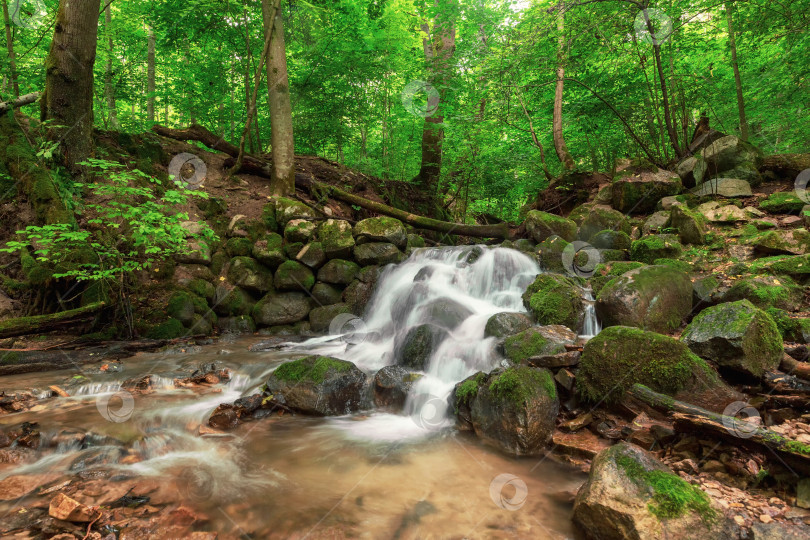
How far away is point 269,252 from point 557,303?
5.76 meters

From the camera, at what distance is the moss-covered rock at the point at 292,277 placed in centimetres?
764

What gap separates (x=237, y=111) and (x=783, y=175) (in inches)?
604

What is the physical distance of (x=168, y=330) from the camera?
6344 mm

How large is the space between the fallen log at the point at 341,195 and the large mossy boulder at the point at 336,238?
5.30 ft

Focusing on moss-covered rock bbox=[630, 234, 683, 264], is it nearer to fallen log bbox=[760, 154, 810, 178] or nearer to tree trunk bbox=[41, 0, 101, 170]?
fallen log bbox=[760, 154, 810, 178]

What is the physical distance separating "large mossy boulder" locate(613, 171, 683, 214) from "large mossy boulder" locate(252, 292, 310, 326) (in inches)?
301

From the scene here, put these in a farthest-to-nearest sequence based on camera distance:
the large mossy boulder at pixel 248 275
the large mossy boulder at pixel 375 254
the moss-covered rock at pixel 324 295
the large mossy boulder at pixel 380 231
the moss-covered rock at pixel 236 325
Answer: the large mossy boulder at pixel 380 231 < the large mossy boulder at pixel 375 254 < the moss-covered rock at pixel 324 295 < the large mossy boulder at pixel 248 275 < the moss-covered rock at pixel 236 325

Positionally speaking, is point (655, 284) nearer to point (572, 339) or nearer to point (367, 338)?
point (572, 339)

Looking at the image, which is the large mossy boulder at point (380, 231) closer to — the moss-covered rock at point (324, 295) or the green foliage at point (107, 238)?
the moss-covered rock at point (324, 295)

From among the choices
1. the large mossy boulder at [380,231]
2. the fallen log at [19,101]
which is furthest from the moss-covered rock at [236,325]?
the fallen log at [19,101]

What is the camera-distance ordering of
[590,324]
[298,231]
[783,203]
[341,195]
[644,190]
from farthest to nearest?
1. [341,195]
2. [644,190]
3. [298,231]
4. [783,203]
5. [590,324]

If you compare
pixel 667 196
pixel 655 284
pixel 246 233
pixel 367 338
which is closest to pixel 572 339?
pixel 655 284

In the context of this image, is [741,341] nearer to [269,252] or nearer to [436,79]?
[269,252]

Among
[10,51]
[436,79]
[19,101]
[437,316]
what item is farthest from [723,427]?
[10,51]
